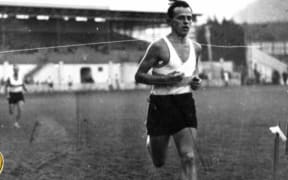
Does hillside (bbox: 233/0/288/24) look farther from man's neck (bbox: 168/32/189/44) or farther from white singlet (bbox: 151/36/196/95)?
white singlet (bbox: 151/36/196/95)

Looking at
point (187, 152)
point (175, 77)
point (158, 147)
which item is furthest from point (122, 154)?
point (175, 77)

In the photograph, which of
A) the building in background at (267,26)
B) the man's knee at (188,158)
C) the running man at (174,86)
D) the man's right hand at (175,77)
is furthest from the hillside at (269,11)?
the man's knee at (188,158)

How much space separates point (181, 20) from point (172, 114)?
2.84 ft

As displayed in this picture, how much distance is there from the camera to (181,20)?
16.1ft

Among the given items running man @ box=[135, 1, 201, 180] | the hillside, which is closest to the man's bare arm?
running man @ box=[135, 1, 201, 180]

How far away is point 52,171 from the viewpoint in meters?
6.97

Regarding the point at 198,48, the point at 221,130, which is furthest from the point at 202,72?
the point at 198,48

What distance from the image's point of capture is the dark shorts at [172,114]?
15.8ft

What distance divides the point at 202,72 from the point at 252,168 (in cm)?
4035

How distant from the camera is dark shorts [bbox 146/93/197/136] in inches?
189

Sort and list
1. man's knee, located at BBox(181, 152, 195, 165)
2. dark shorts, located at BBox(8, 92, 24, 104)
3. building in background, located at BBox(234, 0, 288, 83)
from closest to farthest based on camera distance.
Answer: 1. man's knee, located at BBox(181, 152, 195, 165)
2. building in background, located at BBox(234, 0, 288, 83)
3. dark shorts, located at BBox(8, 92, 24, 104)

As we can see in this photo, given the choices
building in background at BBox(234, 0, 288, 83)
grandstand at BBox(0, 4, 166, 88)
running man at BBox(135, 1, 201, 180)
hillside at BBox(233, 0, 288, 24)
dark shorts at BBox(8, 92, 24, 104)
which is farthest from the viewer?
dark shorts at BBox(8, 92, 24, 104)

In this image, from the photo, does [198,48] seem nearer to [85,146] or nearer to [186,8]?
[186,8]

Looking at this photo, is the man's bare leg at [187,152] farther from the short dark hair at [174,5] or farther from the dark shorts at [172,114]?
the short dark hair at [174,5]
